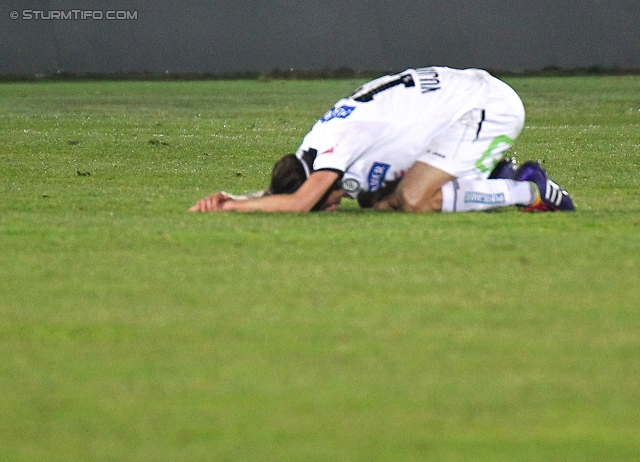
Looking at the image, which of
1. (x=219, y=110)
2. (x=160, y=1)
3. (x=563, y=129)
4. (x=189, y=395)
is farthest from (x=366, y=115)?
(x=160, y=1)

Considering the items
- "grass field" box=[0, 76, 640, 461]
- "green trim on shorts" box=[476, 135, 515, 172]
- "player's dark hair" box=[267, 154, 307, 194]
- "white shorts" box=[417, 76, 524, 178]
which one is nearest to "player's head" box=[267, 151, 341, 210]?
"player's dark hair" box=[267, 154, 307, 194]

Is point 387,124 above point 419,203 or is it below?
above

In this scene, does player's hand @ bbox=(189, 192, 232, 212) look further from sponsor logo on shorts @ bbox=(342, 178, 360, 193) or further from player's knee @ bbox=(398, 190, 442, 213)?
player's knee @ bbox=(398, 190, 442, 213)

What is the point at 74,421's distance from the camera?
10.1 feet

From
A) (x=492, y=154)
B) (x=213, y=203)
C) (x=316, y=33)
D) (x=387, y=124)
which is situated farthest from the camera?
(x=316, y=33)

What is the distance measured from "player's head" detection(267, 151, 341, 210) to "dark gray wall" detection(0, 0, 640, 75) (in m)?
20.3

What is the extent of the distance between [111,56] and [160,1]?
1.69 metres

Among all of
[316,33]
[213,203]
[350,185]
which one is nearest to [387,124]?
[350,185]

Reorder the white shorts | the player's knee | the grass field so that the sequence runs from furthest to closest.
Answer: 1. the player's knee
2. the white shorts
3. the grass field

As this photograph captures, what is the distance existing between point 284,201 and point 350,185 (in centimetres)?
39

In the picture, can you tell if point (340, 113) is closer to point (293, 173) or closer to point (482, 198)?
point (293, 173)

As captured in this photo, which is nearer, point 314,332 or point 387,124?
point 314,332

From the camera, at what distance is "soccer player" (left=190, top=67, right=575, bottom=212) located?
21.7 feet

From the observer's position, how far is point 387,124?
6664 mm
